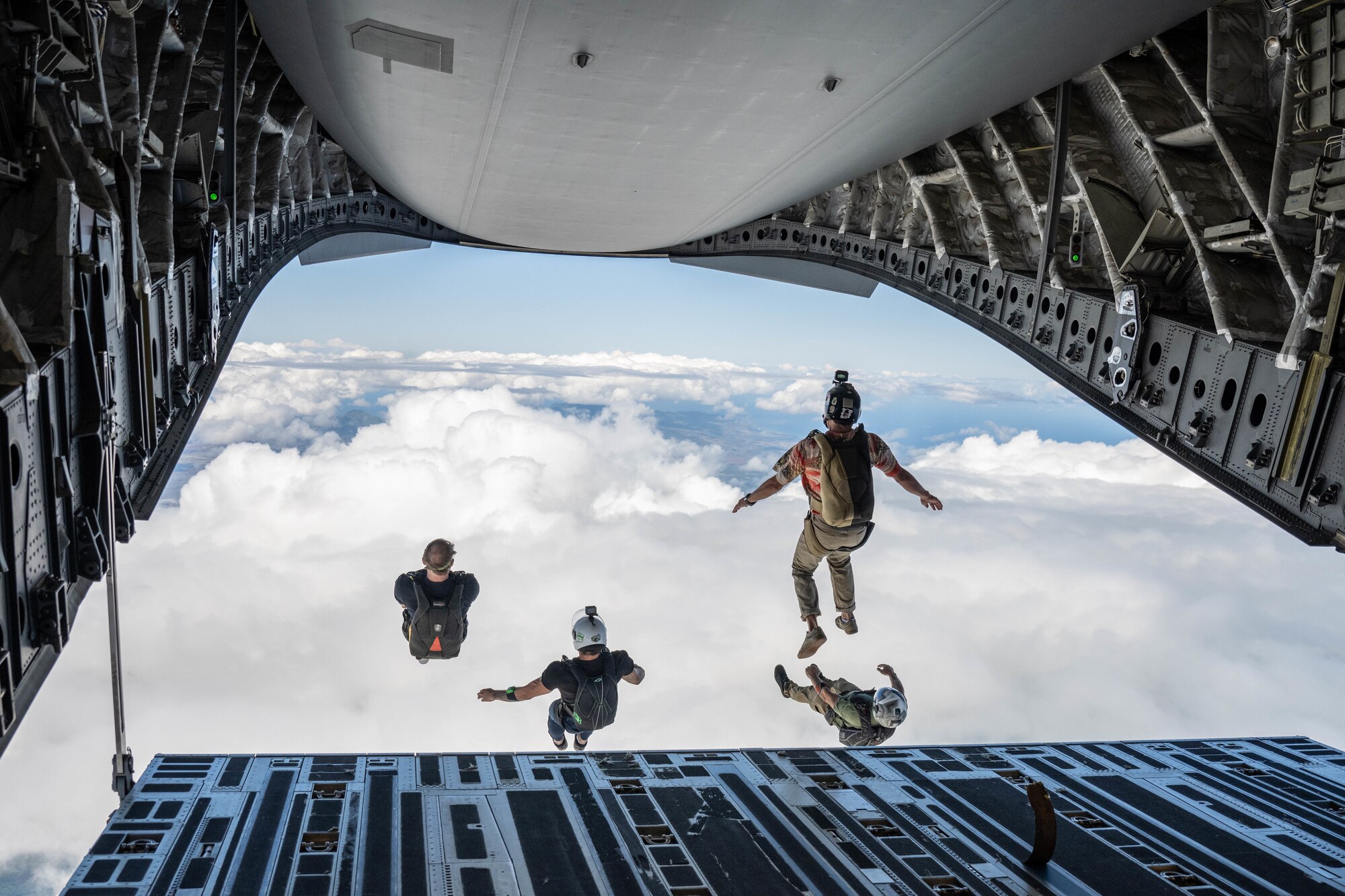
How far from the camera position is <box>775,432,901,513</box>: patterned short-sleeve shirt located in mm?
9242

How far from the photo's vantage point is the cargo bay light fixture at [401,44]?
7.14 metres

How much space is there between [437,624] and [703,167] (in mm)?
6955

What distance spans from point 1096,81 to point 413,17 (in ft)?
22.3

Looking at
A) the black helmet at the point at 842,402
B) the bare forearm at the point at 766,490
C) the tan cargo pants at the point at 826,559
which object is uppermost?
the black helmet at the point at 842,402

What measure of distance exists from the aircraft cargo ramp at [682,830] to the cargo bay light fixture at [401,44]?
1033cm

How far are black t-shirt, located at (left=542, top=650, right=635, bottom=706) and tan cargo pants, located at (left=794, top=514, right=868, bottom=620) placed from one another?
8.16ft

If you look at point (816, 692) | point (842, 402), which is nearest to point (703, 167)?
point (842, 402)

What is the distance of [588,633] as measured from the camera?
10695mm

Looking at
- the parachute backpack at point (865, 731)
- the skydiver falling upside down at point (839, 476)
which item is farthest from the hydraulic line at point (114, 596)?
the parachute backpack at point (865, 731)

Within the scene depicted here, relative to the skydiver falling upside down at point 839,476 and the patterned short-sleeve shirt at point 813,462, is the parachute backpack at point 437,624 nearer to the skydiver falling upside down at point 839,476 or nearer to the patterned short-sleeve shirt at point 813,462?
the skydiver falling upside down at point 839,476

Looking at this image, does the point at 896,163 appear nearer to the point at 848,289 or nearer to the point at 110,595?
the point at 848,289

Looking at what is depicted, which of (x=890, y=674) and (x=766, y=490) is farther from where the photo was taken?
(x=890, y=674)

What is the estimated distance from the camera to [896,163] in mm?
12969

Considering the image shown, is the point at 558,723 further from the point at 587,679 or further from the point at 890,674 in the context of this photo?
the point at 890,674
